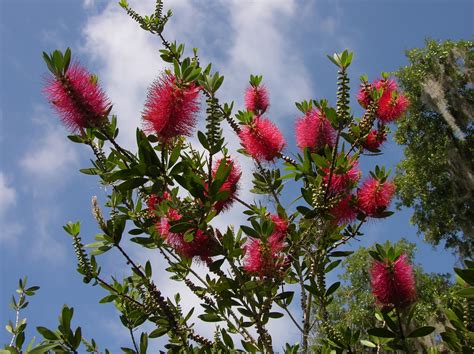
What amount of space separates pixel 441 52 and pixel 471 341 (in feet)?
39.6

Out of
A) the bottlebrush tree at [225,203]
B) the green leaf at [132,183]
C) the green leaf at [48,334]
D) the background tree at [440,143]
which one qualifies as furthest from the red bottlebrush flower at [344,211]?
the background tree at [440,143]

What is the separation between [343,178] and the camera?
5.52 feet

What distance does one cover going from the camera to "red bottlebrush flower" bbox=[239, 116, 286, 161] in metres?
1.85

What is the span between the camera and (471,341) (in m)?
1.49

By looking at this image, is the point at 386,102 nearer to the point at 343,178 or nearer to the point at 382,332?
the point at 343,178

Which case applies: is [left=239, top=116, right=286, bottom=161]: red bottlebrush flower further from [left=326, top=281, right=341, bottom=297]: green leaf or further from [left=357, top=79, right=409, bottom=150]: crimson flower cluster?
[left=326, top=281, right=341, bottom=297]: green leaf

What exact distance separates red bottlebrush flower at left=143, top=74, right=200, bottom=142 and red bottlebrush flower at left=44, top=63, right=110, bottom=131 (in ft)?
0.43

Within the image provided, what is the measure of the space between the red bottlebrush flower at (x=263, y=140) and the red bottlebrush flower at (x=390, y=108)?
1.26ft

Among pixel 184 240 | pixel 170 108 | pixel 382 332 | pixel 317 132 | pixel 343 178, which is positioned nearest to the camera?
pixel 170 108

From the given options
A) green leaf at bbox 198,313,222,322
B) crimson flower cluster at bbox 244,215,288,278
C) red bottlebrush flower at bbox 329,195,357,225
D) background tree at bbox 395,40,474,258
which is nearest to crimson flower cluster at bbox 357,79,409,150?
red bottlebrush flower at bbox 329,195,357,225

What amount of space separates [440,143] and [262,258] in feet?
36.8

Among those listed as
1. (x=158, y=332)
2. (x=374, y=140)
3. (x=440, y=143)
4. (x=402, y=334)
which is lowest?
(x=402, y=334)

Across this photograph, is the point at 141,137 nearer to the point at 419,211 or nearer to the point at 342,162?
the point at 342,162

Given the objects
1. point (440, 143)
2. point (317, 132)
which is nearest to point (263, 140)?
point (317, 132)
